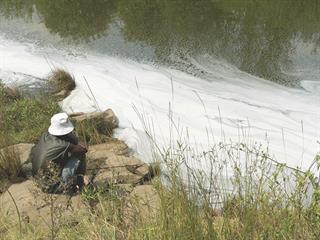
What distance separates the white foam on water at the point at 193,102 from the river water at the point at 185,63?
2 cm

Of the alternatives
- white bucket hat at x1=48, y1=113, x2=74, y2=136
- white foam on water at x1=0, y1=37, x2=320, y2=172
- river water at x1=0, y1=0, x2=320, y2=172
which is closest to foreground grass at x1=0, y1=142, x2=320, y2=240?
white bucket hat at x1=48, y1=113, x2=74, y2=136

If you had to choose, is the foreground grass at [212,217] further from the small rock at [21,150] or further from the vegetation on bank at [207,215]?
the small rock at [21,150]

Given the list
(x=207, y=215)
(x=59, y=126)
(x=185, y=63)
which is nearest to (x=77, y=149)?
(x=59, y=126)

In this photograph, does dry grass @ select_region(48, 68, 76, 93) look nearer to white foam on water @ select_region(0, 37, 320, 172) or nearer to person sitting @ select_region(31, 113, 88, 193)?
white foam on water @ select_region(0, 37, 320, 172)

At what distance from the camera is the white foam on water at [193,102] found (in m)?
6.79

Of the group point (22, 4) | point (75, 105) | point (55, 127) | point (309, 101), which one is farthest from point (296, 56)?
point (22, 4)

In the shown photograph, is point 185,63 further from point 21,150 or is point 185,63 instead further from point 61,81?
point 21,150

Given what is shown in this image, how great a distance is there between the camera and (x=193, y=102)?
7.66 meters

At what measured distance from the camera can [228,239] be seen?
2898mm

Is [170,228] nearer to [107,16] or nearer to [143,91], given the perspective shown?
[143,91]

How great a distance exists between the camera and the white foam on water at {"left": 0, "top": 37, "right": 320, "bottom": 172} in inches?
267

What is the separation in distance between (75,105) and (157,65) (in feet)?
6.27

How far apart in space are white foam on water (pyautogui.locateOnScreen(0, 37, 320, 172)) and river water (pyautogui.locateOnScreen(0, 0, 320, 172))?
0.02 meters

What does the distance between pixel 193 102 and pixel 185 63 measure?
168 centimetres
